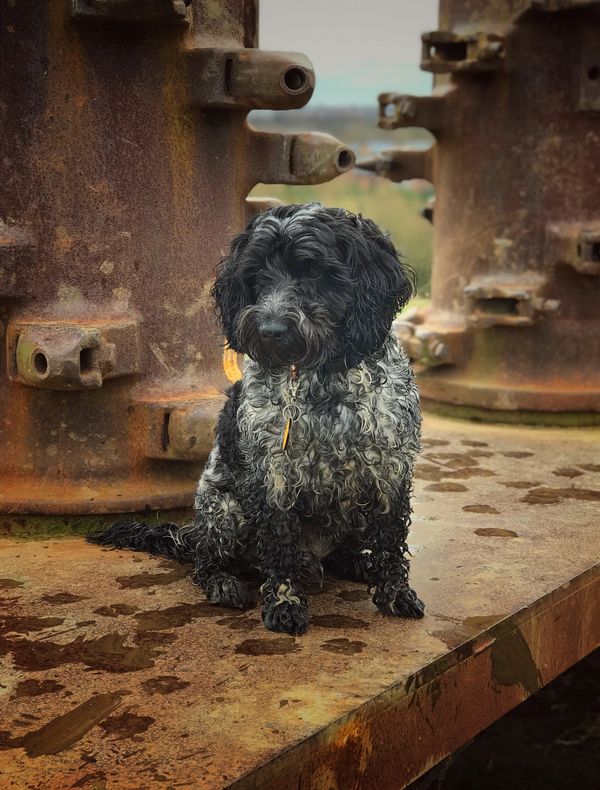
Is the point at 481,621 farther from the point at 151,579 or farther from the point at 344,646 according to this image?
the point at 151,579

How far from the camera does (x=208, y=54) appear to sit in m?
3.70

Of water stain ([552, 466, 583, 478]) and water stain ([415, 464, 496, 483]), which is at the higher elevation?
water stain ([415, 464, 496, 483])

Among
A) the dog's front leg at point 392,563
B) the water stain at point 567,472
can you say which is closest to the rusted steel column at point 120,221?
the dog's front leg at point 392,563

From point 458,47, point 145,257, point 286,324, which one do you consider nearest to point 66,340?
point 145,257

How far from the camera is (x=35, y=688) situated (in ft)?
8.51

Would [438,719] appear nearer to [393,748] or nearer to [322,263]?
[393,748]

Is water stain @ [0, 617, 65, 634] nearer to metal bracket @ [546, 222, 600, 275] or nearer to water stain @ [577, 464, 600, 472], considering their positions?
water stain @ [577, 464, 600, 472]

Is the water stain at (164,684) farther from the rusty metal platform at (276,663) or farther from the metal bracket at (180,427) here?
the metal bracket at (180,427)

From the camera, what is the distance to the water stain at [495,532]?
381 centimetres

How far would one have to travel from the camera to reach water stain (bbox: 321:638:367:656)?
9.27 feet

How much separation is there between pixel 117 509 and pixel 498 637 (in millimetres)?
1381

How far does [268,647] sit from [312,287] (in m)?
0.92

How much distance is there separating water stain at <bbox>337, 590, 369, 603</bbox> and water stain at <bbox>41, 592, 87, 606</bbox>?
0.73 metres

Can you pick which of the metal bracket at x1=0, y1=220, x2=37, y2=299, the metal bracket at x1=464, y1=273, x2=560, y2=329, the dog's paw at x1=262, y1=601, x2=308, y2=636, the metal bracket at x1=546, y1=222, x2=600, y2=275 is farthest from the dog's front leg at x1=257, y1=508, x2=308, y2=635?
the metal bracket at x1=546, y1=222, x2=600, y2=275
